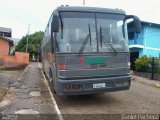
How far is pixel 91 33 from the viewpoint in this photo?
988 centimetres

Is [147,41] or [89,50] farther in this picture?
[147,41]

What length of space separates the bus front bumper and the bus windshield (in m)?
0.95

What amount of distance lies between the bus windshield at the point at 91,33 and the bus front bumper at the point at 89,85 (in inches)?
37.5

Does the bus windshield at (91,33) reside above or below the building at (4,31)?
below

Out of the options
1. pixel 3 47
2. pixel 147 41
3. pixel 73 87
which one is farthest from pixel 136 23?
pixel 3 47

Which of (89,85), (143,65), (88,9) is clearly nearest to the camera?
(89,85)

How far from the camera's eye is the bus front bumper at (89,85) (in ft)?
31.1

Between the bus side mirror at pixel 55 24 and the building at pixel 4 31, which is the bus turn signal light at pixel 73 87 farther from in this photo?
the building at pixel 4 31

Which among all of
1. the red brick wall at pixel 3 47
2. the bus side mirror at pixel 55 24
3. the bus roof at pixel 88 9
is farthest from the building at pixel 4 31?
the bus side mirror at pixel 55 24

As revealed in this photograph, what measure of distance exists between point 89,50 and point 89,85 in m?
1.12

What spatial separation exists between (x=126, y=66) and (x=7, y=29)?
54.7 meters

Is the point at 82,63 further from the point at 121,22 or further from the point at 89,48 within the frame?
the point at 121,22

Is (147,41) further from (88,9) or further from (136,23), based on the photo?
(88,9)

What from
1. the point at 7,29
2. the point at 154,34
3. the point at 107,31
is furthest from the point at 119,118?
the point at 7,29
